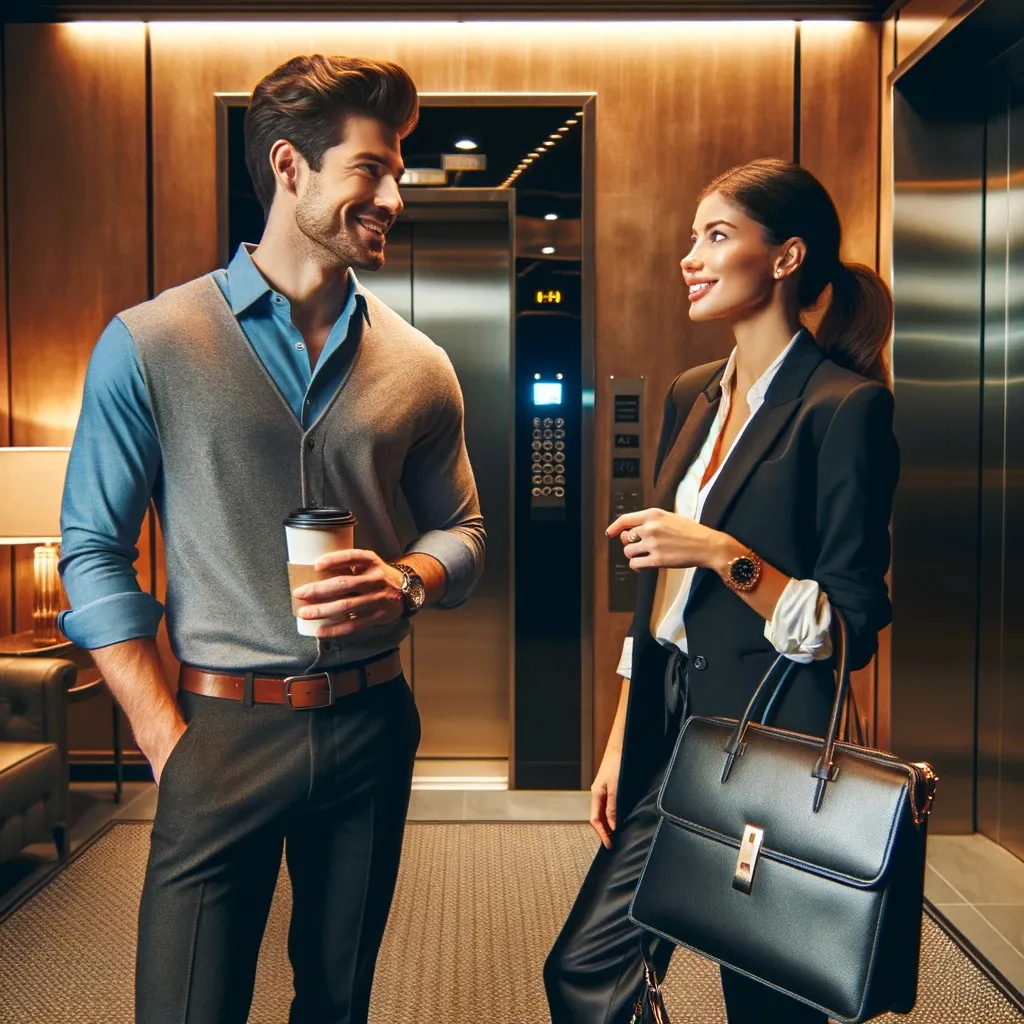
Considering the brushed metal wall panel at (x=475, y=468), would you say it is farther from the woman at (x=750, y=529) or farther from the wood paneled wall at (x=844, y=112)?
the woman at (x=750, y=529)

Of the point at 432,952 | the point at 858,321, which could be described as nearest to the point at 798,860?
the point at 858,321

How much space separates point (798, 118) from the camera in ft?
13.1

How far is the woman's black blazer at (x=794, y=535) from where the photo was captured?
133 centimetres

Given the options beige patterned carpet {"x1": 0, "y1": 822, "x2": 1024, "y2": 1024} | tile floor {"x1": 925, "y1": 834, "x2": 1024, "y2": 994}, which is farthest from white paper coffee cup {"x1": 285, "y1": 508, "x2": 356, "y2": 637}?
tile floor {"x1": 925, "y1": 834, "x2": 1024, "y2": 994}

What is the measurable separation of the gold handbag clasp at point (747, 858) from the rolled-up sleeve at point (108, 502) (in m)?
0.83

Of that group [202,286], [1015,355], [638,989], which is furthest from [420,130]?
[638,989]

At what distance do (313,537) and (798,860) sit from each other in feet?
2.44

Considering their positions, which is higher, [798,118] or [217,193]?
[798,118]

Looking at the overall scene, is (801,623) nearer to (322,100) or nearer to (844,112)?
(322,100)

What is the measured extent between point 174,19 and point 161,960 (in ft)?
12.7

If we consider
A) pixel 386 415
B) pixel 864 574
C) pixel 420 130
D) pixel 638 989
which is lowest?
pixel 638 989

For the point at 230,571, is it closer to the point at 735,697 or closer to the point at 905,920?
the point at 735,697

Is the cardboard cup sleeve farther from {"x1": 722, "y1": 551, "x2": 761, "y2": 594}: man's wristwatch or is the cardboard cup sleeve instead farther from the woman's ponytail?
the woman's ponytail

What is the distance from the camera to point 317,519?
1100 mm
